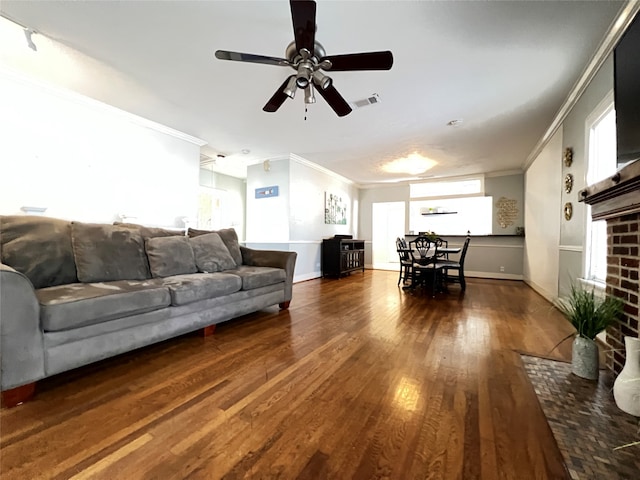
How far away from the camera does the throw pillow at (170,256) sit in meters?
2.42

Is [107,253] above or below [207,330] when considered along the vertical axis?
above

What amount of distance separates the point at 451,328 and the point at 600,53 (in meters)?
2.70

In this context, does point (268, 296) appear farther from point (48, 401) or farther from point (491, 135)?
point (491, 135)

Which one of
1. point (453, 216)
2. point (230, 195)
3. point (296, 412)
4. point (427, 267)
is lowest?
point (296, 412)

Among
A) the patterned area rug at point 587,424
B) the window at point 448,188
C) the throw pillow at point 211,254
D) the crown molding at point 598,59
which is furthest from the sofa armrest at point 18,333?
the window at point 448,188

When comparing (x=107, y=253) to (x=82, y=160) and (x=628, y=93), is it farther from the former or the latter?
(x=628, y=93)

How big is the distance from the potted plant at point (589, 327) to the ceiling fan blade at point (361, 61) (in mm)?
1977

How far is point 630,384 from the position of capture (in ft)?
4.14

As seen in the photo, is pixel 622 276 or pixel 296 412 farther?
pixel 622 276

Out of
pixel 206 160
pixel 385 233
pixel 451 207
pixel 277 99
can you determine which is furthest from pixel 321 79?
pixel 385 233

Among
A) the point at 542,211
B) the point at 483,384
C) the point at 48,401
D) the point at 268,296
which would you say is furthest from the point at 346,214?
the point at 48,401

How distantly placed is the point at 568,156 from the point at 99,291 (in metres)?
4.82

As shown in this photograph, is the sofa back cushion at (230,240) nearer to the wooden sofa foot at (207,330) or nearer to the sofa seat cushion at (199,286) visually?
the sofa seat cushion at (199,286)

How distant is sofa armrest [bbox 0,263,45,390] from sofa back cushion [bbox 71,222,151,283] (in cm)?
71
